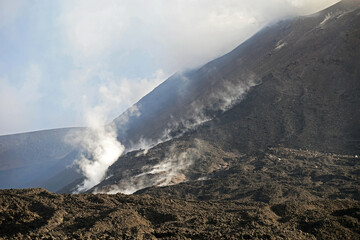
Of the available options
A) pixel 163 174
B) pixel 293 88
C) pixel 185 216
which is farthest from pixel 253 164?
pixel 185 216

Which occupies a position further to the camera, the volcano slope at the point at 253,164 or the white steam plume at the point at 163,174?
the white steam plume at the point at 163,174

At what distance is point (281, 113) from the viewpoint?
47719 mm

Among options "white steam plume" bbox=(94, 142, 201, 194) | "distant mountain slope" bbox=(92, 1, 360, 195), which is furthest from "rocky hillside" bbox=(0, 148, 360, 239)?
"white steam plume" bbox=(94, 142, 201, 194)

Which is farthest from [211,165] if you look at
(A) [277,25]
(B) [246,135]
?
(A) [277,25]

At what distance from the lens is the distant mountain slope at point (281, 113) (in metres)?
40.8

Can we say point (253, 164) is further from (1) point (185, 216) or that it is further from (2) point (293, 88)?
(1) point (185, 216)

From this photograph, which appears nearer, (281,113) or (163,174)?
(163,174)

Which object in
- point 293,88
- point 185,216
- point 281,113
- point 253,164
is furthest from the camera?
point 293,88

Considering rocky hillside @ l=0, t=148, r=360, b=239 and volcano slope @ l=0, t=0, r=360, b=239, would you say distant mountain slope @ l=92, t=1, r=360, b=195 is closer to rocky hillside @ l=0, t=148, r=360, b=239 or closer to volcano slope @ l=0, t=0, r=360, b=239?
volcano slope @ l=0, t=0, r=360, b=239

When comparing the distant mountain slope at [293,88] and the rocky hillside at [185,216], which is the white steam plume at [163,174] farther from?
the rocky hillside at [185,216]

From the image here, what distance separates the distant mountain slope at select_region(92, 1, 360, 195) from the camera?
40750 millimetres

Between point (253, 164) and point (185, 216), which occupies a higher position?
point (185, 216)

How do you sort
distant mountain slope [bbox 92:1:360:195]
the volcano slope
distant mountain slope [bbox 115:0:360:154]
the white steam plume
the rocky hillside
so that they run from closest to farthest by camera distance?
the rocky hillside, the volcano slope, the white steam plume, distant mountain slope [bbox 92:1:360:195], distant mountain slope [bbox 115:0:360:154]

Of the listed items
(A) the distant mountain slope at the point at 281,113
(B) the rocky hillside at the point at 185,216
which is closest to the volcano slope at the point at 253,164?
(B) the rocky hillside at the point at 185,216
